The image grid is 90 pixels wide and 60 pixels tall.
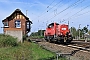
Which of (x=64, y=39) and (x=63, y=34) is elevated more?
(x=63, y=34)

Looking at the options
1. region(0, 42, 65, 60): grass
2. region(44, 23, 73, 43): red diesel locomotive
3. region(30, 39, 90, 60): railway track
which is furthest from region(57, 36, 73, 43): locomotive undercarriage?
region(0, 42, 65, 60): grass

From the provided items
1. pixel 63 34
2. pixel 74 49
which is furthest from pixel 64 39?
pixel 74 49

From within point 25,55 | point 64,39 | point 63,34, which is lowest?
point 25,55

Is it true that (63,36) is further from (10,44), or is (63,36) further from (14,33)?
(10,44)

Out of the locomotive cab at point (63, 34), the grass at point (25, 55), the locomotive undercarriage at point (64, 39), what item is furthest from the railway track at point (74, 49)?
the locomotive cab at point (63, 34)

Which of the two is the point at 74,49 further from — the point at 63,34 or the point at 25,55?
the point at 63,34

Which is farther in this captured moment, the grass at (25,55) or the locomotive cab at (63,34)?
the locomotive cab at (63,34)

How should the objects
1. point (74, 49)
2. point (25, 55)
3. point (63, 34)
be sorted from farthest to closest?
1. point (63, 34)
2. point (74, 49)
3. point (25, 55)

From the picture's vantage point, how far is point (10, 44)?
786 inches

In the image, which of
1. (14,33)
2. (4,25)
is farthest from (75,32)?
(14,33)

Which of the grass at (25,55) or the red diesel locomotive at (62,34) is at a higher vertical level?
the red diesel locomotive at (62,34)

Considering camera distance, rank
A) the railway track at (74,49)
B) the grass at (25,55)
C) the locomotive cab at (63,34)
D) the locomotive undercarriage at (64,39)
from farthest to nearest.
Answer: the locomotive cab at (63,34), the locomotive undercarriage at (64,39), the railway track at (74,49), the grass at (25,55)

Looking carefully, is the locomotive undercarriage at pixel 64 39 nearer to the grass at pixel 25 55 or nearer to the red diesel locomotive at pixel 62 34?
the red diesel locomotive at pixel 62 34

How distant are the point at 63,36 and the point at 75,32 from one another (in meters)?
79.1
